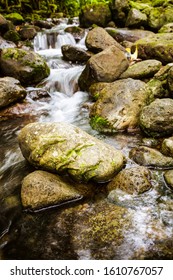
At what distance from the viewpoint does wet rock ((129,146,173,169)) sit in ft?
15.5

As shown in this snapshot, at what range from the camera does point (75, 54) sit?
11.2 m

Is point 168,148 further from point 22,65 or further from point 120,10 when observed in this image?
point 120,10

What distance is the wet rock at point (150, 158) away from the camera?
187 inches

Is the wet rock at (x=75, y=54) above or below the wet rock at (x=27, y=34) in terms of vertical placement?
below

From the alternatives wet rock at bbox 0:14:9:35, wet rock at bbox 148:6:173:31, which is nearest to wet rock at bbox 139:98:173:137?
wet rock at bbox 0:14:9:35

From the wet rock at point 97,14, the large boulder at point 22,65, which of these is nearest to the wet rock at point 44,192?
the large boulder at point 22,65

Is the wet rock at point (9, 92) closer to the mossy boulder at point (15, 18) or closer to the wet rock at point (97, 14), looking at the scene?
the wet rock at point (97, 14)

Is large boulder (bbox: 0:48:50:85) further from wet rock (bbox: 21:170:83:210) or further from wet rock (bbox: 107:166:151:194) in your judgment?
wet rock (bbox: 107:166:151:194)

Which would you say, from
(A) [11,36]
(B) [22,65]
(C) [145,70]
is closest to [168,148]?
(C) [145,70]

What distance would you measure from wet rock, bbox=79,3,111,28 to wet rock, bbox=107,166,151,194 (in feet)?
43.7

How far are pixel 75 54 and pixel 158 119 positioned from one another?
268 inches

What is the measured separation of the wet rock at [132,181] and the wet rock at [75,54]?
7.76 metres
